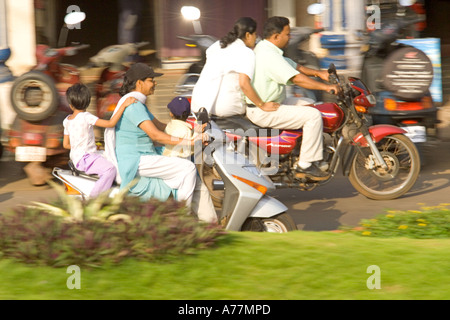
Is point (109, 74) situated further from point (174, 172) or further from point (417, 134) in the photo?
point (174, 172)

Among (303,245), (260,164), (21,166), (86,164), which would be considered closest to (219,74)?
(260,164)

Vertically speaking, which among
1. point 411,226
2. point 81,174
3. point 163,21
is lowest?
point 411,226

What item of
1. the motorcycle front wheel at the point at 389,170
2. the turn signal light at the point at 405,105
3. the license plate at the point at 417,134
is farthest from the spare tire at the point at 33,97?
the license plate at the point at 417,134

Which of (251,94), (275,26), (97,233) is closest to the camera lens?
(97,233)

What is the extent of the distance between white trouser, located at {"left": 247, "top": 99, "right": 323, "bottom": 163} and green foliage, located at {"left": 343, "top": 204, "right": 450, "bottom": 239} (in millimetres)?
1389

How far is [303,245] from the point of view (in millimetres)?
4719

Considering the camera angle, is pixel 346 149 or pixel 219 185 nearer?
pixel 219 185

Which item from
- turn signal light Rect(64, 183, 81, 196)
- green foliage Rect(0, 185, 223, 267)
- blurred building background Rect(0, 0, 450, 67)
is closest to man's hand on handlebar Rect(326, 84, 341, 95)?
turn signal light Rect(64, 183, 81, 196)

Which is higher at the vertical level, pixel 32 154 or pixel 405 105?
pixel 405 105

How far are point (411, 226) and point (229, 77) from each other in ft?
7.30

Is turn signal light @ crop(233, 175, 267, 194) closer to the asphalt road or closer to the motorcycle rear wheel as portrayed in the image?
the motorcycle rear wheel

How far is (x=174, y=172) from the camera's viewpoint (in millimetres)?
6008

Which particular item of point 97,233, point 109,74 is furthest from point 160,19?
point 97,233

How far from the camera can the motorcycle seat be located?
7.35 meters
